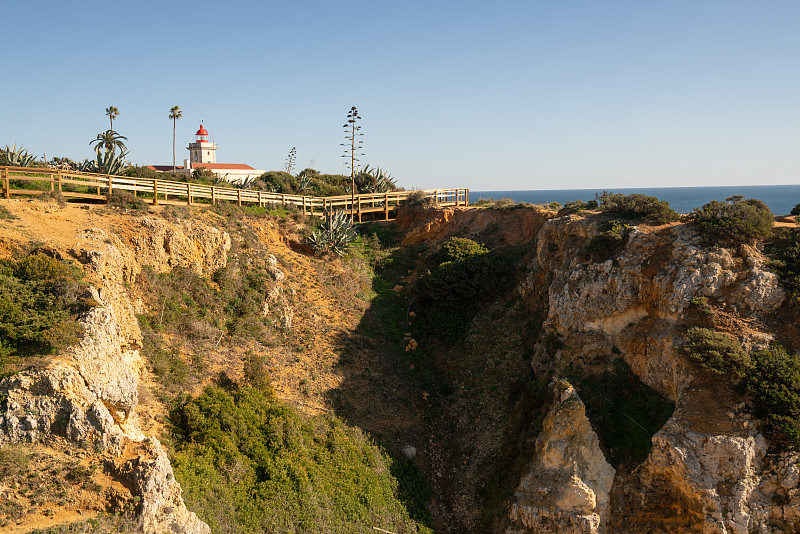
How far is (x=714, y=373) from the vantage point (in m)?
13.7

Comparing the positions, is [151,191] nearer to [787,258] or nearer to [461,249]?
Answer: [461,249]

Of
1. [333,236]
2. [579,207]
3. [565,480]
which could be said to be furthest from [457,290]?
[565,480]

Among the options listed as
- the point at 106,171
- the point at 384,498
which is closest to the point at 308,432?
the point at 384,498

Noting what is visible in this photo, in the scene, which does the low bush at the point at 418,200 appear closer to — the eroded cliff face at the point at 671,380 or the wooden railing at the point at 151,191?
the wooden railing at the point at 151,191

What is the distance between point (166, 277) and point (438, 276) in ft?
38.2

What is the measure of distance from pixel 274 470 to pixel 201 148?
4462cm

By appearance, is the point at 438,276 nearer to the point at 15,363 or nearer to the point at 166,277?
the point at 166,277

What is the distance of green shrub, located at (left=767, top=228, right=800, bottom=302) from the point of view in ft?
48.0

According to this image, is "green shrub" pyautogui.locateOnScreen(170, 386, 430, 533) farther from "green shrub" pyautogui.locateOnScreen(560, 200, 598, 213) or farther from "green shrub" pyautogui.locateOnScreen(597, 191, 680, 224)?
"green shrub" pyautogui.locateOnScreen(560, 200, 598, 213)

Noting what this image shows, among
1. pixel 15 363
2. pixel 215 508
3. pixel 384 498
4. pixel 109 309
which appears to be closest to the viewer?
pixel 15 363

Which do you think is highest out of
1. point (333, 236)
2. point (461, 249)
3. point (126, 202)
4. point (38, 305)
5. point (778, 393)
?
point (126, 202)

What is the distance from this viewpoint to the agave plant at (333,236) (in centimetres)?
2417

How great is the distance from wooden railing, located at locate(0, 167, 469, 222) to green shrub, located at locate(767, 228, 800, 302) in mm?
17669

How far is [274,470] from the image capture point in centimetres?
1359
